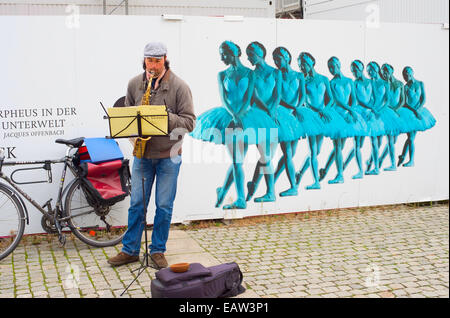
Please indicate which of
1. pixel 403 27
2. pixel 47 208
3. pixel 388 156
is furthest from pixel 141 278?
pixel 403 27

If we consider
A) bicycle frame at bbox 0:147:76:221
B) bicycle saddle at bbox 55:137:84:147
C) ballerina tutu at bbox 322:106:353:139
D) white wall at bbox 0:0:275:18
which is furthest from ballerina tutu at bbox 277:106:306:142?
white wall at bbox 0:0:275:18

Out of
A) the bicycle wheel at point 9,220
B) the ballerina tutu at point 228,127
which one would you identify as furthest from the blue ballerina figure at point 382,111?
the bicycle wheel at point 9,220

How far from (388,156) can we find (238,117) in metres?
2.55

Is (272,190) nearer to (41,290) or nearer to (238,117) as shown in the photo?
(238,117)

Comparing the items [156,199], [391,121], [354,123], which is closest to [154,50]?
[156,199]

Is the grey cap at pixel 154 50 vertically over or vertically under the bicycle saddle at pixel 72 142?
over

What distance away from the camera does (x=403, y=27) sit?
8.26 meters

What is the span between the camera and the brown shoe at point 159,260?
5551mm

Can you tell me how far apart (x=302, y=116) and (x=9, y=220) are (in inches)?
156

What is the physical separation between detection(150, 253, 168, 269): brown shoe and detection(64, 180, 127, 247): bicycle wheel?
89 cm

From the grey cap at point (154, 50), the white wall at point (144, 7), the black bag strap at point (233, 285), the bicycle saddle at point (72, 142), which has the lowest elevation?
the black bag strap at point (233, 285)

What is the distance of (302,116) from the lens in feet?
25.2

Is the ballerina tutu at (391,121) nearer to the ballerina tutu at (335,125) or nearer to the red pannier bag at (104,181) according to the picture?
the ballerina tutu at (335,125)

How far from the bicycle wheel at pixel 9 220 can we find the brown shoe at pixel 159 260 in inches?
57.5
